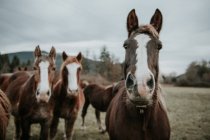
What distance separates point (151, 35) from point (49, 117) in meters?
4.06

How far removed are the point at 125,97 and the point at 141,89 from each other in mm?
941

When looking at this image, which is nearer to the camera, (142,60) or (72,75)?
(142,60)

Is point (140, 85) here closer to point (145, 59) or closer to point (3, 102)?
point (145, 59)

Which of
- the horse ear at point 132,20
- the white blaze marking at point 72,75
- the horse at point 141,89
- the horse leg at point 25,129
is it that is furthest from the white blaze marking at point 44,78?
the horse ear at point 132,20

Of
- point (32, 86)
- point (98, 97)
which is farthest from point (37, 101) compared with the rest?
point (98, 97)

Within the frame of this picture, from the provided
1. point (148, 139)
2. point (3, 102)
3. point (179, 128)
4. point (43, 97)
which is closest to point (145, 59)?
point (148, 139)

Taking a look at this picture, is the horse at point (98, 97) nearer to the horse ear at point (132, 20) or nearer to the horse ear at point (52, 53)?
the horse ear at point (52, 53)

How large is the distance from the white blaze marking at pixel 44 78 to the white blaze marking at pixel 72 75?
856mm

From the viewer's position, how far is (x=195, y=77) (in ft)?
211

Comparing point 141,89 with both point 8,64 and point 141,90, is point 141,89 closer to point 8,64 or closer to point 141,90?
point 141,90

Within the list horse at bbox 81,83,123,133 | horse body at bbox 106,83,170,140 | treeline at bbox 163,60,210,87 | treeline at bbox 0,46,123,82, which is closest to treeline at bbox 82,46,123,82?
treeline at bbox 0,46,123,82

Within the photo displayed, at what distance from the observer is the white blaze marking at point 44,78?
17.4 ft

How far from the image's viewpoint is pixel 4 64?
6128 centimetres

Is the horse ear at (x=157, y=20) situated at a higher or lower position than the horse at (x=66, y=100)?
higher
